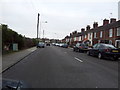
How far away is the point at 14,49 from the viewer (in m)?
23.6

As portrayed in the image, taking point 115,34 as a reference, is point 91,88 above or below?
below

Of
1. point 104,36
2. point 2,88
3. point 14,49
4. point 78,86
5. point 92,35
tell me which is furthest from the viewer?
point 92,35

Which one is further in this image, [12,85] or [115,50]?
[115,50]

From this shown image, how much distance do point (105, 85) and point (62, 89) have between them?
1.70 metres

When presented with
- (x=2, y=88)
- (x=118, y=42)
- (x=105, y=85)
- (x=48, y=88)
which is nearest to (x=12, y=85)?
(x=2, y=88)

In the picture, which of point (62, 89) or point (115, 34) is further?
point (115, 34)

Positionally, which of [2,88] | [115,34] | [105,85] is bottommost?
[105,85]

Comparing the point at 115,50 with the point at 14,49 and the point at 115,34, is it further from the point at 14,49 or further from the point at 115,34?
the point at 115,34

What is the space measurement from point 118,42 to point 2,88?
30993mm

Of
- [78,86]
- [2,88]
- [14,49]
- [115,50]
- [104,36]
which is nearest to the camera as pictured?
[2,88]

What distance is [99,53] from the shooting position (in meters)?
17.7

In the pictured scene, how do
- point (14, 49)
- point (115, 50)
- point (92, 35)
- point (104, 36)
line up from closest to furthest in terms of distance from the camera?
point (115, 50), point (14, 49), point (104, 36), point (92, 35)

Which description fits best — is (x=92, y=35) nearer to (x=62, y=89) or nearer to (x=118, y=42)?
(x=118, y=42)

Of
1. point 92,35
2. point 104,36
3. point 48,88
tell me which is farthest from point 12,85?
point 92,35
